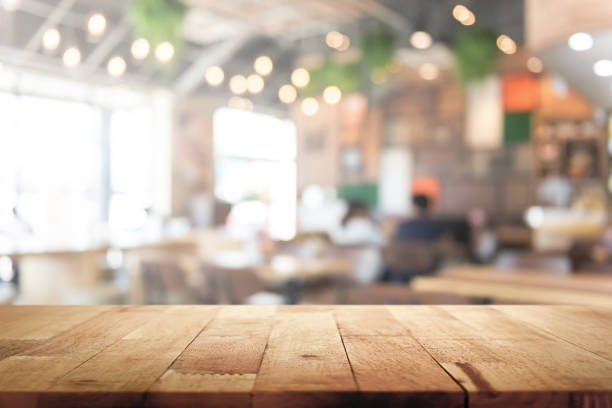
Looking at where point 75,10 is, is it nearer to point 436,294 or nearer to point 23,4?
point 23,4

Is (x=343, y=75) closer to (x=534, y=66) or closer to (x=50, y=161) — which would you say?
(x=534, y=66)

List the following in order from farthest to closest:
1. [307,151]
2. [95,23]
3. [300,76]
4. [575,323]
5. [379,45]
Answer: [307,151]
[379,45]
[300,76]
[95,23]
[575,323]

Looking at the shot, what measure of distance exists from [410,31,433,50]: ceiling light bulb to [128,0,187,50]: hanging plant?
4.09m

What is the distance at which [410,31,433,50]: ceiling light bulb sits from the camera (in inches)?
348

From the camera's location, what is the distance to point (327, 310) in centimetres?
142

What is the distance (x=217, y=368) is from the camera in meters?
0.90

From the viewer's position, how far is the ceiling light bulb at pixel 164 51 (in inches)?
246

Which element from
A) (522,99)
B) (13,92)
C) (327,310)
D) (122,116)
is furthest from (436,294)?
(122,116)

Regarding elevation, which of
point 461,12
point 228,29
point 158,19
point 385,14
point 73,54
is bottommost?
point 73,54

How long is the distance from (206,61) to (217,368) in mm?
12015

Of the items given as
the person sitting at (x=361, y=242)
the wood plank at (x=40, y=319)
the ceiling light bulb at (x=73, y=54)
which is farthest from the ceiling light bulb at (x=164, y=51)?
the wood plank at (x=40, y=319)

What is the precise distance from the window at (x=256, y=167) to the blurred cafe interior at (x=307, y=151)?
0.06 meters

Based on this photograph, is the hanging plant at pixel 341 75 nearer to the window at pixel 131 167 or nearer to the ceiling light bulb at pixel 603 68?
the window at pixel 131 167

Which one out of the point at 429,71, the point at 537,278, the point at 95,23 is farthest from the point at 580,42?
the point at 429,71
